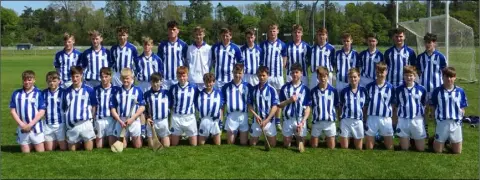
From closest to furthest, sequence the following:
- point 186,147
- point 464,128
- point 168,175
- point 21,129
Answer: point 168,175 < point 21,129 < point 186,147 < point 464,128

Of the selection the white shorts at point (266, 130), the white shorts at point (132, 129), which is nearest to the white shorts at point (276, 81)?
the white shorts at point (266, 130)

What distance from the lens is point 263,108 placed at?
7.09 m

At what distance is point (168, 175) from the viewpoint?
536 cm

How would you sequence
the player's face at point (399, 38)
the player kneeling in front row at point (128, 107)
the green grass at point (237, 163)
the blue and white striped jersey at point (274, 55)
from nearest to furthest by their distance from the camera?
1. the green grass at point (237, 163)
2. the player kneeling in front row at point (128, 107)
3. the player's face at point (399, 38)
4. the blue and white striped jersey at point (274, 55)

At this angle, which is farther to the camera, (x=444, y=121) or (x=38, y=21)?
(x=38, y=21)

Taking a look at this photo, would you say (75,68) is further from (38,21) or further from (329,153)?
(38,21)

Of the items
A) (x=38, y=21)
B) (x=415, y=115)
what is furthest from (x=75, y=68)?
(x=38, y=21)

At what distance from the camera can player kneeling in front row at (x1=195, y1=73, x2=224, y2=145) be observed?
7.05 metres

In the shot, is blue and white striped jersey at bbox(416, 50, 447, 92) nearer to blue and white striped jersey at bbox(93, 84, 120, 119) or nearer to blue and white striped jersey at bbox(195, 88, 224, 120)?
blue and white striped jersey at bbox(195, 88, 224, 120)

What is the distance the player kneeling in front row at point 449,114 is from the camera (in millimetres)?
6445

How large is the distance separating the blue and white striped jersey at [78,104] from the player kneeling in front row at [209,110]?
5.08 feet

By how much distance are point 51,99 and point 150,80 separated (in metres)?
1.47

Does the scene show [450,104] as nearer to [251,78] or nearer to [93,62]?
[251,78]

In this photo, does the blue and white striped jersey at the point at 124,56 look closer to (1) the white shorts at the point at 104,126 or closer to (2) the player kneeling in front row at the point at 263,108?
(1) the white shorts at the point at 104,126
